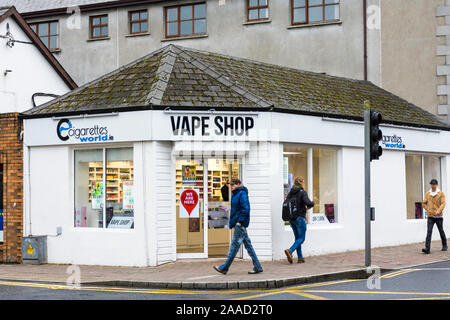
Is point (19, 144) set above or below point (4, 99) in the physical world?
below

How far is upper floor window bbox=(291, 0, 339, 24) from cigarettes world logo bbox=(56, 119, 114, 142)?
39.9 ft

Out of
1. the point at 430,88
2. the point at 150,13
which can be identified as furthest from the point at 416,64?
the point at 150,13

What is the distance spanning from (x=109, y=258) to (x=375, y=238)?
7.21 m

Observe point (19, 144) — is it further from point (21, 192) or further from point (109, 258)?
point (109, 258)

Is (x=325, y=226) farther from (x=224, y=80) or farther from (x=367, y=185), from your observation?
(x=224, y=80)

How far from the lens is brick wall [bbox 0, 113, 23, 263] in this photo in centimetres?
1675

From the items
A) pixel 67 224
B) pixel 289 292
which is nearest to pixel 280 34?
pixel 67 224

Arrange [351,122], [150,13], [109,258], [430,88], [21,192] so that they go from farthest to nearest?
[150,13]
[430,88]
[351,122]
[21,192]
[109,258]

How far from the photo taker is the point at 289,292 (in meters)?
11.0

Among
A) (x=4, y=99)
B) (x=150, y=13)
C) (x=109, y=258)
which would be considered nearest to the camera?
(x=109, y=258)

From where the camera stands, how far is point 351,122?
1789cm

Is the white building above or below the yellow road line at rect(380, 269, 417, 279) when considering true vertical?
above

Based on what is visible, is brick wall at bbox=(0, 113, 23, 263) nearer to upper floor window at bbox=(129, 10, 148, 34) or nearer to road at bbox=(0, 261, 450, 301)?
road at bbox=(0, 261, 450, 301)

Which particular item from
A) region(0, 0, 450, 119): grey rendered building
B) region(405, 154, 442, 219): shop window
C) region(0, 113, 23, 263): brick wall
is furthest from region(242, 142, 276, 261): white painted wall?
region(0, 0, 450, 119): grey rendered building
